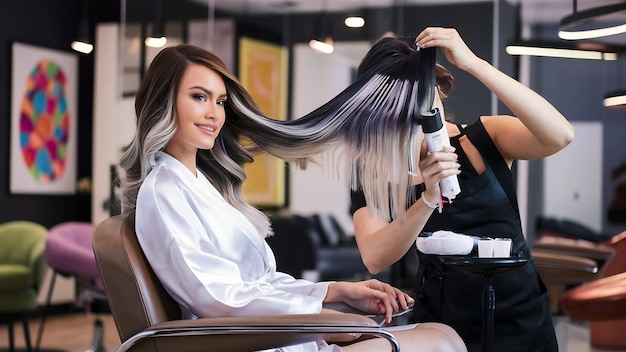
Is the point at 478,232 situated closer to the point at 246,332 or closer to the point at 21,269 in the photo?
the point at 246,332

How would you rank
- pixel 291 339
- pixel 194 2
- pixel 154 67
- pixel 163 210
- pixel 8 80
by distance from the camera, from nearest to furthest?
pixel 291 339 < pixel 163 210 < pixel 154 67 < pixel 194 2 < pixel 8 80

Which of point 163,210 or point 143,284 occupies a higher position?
point 163,210

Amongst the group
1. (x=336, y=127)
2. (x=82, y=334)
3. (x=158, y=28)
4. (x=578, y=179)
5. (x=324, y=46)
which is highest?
(x=158, y=28)

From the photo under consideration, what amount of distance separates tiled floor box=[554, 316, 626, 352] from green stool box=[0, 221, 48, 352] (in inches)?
123

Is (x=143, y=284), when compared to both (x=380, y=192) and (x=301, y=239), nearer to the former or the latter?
(x=380, y=192)

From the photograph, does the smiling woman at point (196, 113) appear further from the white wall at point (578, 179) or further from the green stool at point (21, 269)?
the green stool at point (21, 269)

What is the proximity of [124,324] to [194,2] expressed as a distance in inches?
192

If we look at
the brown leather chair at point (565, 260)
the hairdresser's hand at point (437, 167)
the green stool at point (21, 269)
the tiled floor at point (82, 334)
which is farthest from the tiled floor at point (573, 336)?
the green stool at point (21, 269)

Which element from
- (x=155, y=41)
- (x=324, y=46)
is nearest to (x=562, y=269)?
(x=324, y=46)

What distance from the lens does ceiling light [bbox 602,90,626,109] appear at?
502cm

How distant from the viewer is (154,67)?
2090 mm

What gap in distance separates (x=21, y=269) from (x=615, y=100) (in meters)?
3.77

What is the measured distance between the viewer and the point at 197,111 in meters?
2.04

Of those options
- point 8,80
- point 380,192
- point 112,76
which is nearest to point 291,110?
point 112,76
